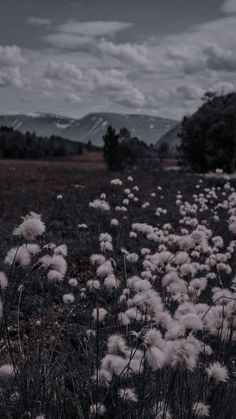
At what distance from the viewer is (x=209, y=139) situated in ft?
166

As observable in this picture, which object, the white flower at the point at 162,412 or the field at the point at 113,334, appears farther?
the field at the point at 113,334

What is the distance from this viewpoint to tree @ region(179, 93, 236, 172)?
4884cm

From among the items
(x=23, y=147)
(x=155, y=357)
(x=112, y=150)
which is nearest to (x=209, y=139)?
(x=112, y=150)

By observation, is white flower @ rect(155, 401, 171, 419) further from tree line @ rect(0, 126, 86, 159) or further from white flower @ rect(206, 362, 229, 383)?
tree line @ rect(0, 126, 86, 159)

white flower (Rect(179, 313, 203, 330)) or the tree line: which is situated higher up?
the tree line

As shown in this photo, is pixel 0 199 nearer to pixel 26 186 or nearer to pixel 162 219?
pixel 26 186

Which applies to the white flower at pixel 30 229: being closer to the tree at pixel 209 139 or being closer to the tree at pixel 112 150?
the tree at pixel 209 139

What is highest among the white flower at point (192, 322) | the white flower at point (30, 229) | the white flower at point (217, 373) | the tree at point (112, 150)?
the tree at point (112, 150)

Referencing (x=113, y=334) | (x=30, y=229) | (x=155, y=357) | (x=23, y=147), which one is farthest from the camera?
(x=23, y=147)

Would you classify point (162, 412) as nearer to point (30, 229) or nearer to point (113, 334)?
point (30, 229)

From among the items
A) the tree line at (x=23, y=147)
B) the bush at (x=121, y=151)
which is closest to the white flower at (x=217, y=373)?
the bush at (x=121, y=151)

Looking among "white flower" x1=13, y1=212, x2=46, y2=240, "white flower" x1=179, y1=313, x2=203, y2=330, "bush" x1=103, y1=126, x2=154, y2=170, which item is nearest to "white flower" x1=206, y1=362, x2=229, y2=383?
"white flower" x1=179, y1=313, x2=203, y2=330

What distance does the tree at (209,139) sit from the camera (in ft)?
160

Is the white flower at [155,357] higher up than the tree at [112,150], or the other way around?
the tree at [112,150]
